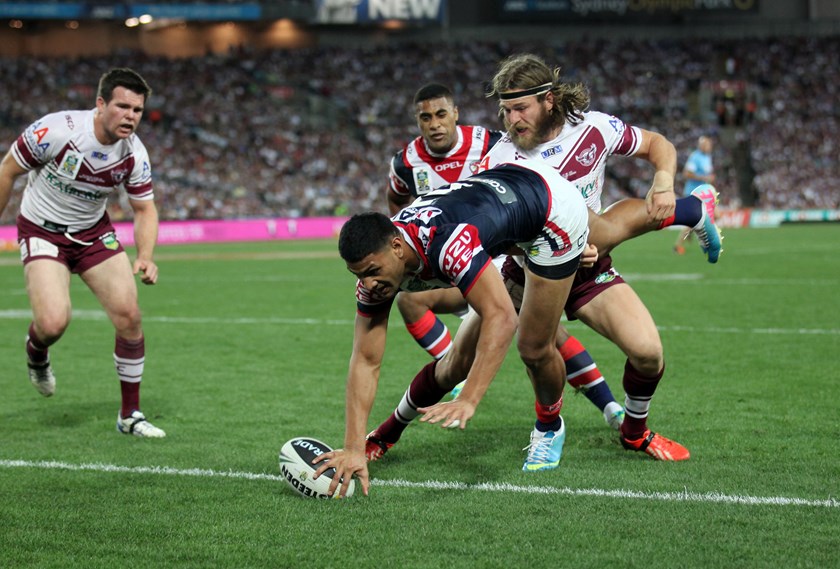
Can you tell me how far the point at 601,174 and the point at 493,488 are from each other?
210cm

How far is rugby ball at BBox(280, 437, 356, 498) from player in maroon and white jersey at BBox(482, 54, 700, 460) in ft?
5.85

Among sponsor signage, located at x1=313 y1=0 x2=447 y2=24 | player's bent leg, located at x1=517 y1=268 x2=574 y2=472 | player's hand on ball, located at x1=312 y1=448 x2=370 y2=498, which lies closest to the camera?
player's hand on ball, located at x1=312 y1=448 x2=370 y2=498

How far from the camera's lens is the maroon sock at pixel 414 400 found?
6.02 meters

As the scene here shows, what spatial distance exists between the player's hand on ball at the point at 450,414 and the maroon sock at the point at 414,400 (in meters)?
1.62

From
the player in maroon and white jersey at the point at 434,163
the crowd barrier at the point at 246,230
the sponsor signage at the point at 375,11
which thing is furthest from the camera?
the sponsor signage at the point at 375,11

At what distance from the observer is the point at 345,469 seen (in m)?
5.12

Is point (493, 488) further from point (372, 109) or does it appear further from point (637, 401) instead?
point (372, 109)

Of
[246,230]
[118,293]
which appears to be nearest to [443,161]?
[118,293]

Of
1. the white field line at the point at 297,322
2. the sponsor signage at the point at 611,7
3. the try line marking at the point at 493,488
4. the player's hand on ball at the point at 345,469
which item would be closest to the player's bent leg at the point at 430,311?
the try line marking at the point at 493,488

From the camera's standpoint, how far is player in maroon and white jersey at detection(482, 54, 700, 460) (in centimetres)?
588

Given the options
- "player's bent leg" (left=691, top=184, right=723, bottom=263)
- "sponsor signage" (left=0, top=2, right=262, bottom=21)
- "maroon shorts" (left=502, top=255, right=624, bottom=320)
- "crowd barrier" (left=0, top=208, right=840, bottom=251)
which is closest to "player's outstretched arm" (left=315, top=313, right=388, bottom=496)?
"maroon shorts" (left=502, top=255, right=624, bottom=320)

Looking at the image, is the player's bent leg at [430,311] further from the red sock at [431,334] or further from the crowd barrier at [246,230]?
the crowd barrier at [246,230]

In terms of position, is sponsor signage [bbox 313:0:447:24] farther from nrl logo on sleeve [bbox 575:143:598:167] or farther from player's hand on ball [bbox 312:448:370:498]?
player's hand on ball [bbox 312:448:370:498]

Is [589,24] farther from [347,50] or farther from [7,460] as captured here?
[7,460]
